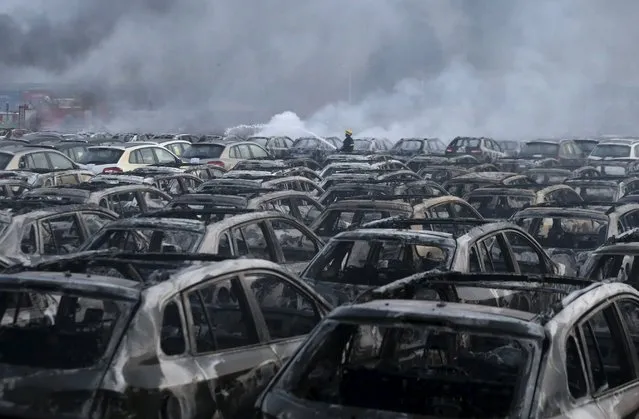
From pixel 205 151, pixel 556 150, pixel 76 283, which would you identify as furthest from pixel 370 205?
pixel 556 150

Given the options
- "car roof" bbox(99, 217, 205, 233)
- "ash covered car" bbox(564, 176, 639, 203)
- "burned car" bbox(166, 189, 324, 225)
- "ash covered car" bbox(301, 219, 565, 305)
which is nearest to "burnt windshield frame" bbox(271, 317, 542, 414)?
"ash covered car" bbox(301, 219, 565, 305)

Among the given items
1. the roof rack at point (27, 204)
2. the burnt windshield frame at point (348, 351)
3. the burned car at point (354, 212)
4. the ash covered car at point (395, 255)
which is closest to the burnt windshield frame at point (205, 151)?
the burned car at point (354, 212)

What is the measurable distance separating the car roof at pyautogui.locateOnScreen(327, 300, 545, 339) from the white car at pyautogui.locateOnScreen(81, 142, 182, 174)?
16313mm

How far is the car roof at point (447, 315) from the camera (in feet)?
13.7

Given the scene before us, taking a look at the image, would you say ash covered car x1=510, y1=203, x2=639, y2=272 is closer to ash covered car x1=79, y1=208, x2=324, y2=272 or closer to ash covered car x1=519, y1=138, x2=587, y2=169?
ash covered car x1=79, y1=208, x2=324, y2=272

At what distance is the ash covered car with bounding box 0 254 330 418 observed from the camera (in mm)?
4516

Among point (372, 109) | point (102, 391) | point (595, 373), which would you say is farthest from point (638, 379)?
point (372, 109)

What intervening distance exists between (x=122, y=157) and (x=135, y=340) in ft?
54.9

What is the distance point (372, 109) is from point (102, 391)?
57.1 m

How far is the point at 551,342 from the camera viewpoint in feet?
13.6

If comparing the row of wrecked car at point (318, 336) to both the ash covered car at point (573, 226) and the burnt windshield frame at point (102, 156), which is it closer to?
the ash covered car at point (573, 226)

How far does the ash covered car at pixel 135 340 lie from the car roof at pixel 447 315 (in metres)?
0.82

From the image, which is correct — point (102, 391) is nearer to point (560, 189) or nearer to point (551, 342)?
point (551, 342)

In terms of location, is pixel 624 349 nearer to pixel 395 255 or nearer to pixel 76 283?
pixel 76 283
